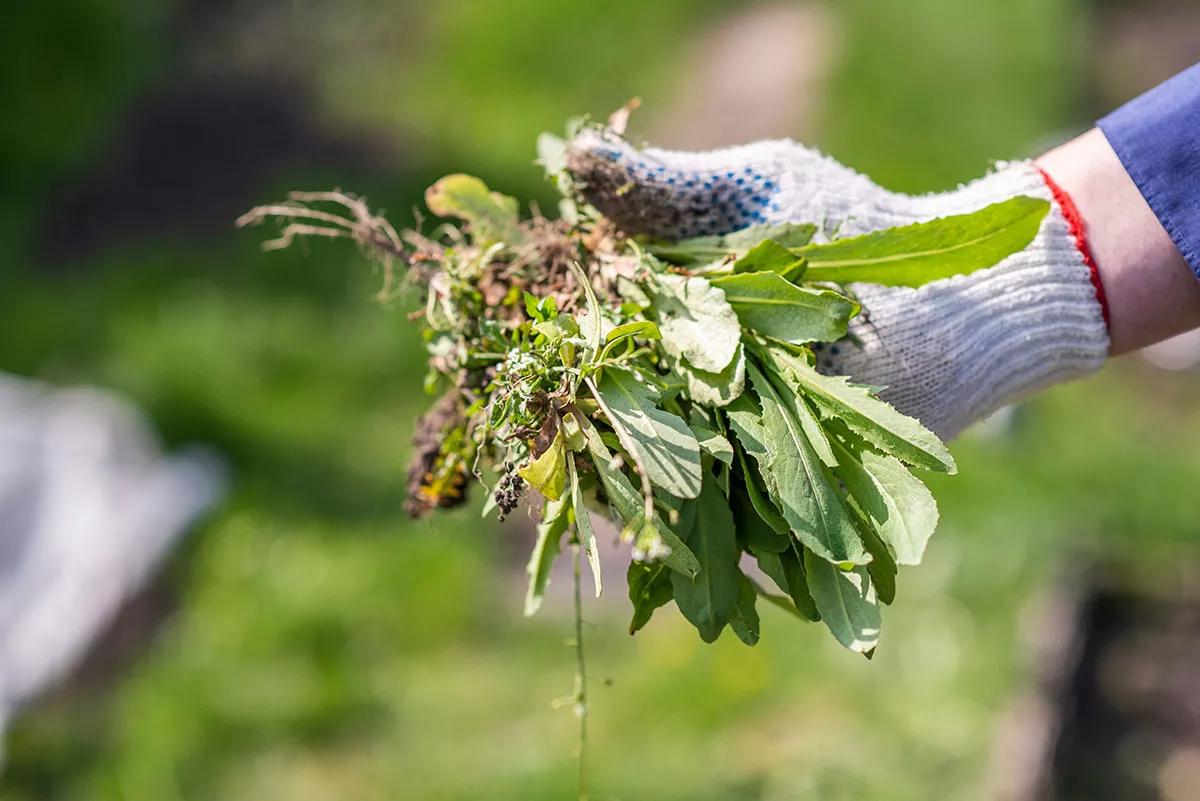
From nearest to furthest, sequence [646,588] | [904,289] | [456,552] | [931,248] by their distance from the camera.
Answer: [646,588]
[931,248]
[904,289]
[456,552]

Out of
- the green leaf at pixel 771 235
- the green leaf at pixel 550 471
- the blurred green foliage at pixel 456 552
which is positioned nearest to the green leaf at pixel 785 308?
the green leaf at pixel 771 235

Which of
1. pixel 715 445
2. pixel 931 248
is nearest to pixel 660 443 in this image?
pixel 715 445

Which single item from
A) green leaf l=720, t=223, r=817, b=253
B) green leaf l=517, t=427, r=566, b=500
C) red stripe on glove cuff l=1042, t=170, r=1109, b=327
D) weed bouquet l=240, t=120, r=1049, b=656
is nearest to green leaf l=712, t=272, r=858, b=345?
weed bouquet l=240, t=120, r=1049, b=656

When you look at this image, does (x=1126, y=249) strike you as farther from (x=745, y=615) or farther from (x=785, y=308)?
(x=745, y=615)

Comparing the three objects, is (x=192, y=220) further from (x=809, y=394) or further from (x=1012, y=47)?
(x=809, y=394)

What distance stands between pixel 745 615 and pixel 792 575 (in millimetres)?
91

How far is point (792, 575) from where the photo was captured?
1.69 m

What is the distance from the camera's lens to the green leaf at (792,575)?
1670 mm

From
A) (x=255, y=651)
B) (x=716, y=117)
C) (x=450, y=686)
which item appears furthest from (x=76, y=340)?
(x=716, y=117)

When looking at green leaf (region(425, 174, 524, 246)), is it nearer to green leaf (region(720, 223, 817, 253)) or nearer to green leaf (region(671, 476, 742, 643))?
green leaf (region(720, 223, 817, 253))

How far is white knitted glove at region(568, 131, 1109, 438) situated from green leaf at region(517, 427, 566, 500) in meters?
0.51

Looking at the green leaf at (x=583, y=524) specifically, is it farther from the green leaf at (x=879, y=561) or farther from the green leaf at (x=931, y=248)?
the green leaf at (x=931, y=248)

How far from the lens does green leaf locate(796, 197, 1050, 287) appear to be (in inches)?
68.6

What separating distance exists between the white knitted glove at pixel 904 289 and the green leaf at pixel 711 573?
0.38m
